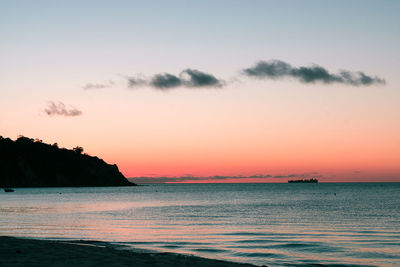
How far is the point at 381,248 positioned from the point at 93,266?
2261cm

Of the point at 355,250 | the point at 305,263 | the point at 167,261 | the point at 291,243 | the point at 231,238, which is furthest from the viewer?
the point at 231,238

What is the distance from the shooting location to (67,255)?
79.0 ft

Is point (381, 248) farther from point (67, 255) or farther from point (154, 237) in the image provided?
point (67, 255)

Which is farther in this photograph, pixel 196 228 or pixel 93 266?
pixel 196 228

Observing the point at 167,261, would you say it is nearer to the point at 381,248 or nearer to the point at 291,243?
the point at 291,243

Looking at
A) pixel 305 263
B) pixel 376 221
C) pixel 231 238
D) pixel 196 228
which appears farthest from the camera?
pixel 376 221

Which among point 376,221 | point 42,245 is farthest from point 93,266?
point 376,221

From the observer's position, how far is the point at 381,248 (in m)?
33.3

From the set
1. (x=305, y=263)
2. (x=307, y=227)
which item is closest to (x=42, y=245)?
(x=305, y=263)

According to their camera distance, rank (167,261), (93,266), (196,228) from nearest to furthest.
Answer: (93,266) → (167,261) → (196,228)

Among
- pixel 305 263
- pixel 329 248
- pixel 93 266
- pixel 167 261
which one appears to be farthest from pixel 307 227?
pixel 93 266

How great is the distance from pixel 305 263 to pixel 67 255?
563 inches

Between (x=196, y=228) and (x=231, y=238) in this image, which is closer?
(x=231, y=238)

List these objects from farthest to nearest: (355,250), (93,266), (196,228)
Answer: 1. (196,228)
2. (355,250)
3. (93,266)
